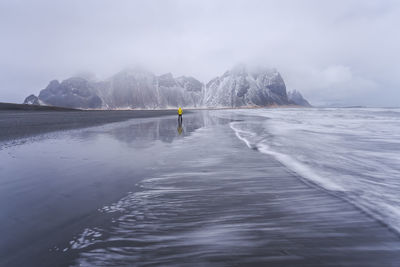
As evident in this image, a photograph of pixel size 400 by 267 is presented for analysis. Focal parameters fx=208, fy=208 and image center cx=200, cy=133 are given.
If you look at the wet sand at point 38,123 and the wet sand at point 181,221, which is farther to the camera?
the wet sand at point 38,123

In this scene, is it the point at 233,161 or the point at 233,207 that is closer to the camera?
the point at 233,207

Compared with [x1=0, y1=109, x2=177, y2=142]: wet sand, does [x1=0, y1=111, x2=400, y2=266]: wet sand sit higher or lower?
lower

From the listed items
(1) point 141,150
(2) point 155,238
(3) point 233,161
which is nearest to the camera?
(2) point 155,238

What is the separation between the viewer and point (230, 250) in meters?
3.00

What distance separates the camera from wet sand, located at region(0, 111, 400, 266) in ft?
9.33

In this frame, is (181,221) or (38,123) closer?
(181,221)

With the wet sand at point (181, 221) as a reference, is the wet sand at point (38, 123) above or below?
above

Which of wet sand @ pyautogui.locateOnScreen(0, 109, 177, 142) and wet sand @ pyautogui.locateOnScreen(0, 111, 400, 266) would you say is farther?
wet sand @ pyautogui.locateOnScreen(0, 109, 177, 142)

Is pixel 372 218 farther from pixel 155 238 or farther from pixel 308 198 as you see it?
pixel 155 238

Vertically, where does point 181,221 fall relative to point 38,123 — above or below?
below

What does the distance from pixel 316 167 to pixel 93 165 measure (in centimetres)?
816

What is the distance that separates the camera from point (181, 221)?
376cm

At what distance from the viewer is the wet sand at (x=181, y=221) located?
9.33ft

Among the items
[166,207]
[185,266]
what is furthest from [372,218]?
[166,207]
